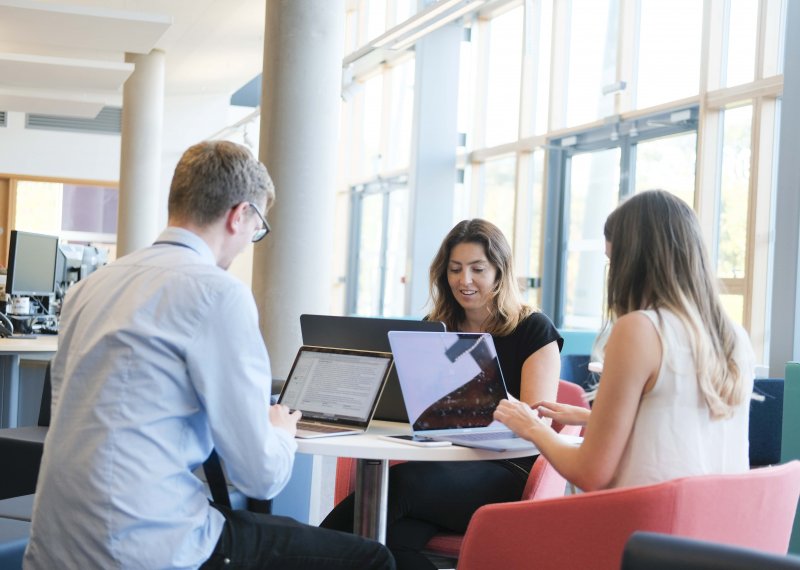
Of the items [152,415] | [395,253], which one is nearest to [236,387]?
[152,415]

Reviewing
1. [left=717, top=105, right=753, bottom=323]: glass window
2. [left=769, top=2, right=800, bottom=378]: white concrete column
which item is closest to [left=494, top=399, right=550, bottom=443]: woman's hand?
[left=769, top=2, right=800, bottom=378]: white concrete column

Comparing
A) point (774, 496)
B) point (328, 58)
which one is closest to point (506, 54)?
point (328, 58)

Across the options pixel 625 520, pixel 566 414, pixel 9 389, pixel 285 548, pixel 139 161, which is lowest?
pixel 9 389

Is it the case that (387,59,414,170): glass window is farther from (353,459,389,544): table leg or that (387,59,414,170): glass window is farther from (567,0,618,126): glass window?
(353,459,389,544): table leg

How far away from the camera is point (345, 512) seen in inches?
109

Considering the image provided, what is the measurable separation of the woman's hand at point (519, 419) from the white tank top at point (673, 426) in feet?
0.92

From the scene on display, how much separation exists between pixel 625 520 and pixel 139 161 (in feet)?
34.5

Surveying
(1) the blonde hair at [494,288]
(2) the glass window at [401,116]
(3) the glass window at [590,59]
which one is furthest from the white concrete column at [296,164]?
(2) the glass window at [401,116]

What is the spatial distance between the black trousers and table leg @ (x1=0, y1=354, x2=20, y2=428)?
9.47 ft

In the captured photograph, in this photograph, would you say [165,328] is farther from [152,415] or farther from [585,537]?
[585,537]

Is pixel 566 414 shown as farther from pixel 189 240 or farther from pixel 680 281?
pixel 189 240

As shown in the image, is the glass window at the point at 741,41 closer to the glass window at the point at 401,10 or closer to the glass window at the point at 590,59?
the glass window at the point at 590,59

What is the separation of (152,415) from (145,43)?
25.7 feet

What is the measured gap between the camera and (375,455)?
7.23ft
